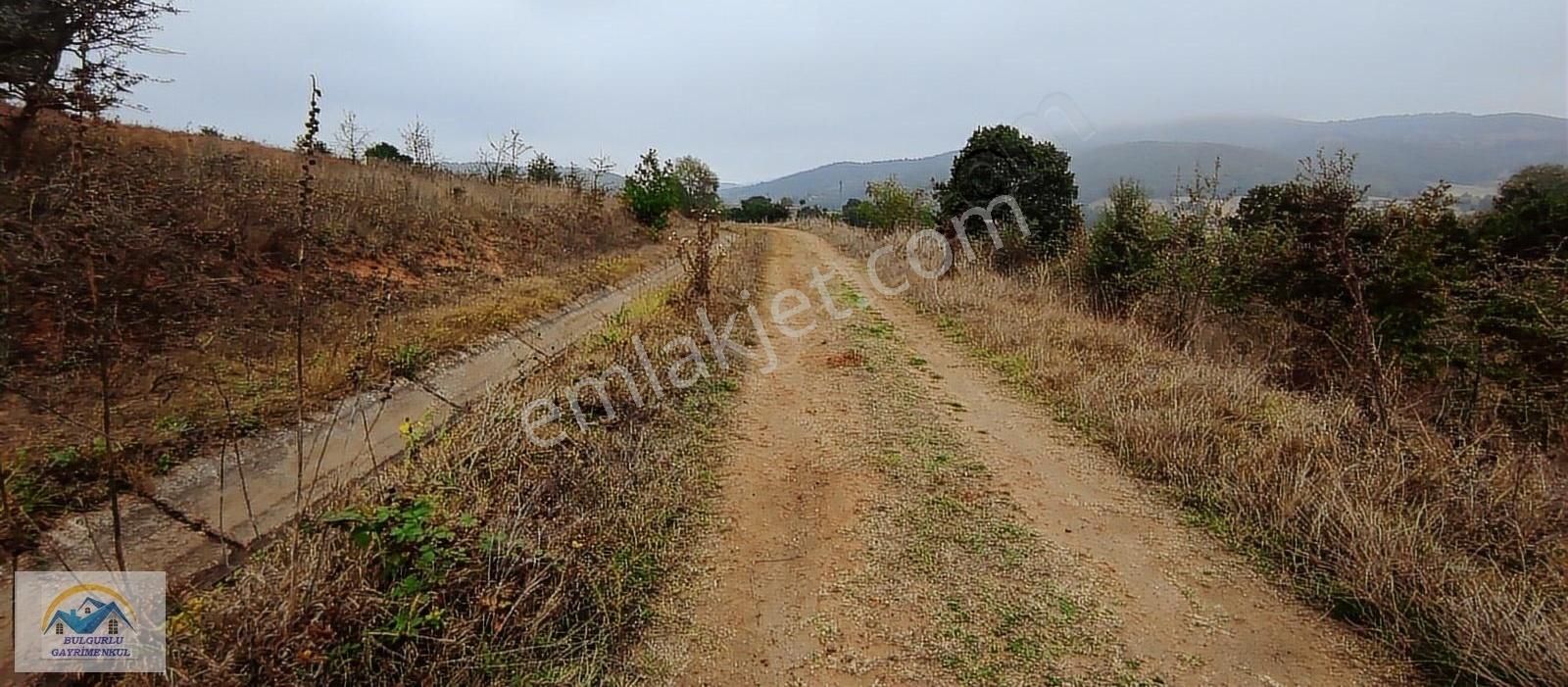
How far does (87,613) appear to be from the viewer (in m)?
2.04

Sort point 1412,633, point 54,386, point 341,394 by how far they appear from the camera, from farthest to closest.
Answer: point 341,394
point 54,386
point 1412,633

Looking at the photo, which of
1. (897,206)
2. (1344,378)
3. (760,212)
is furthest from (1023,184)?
(760,212)

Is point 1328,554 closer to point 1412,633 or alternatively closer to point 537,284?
point 1412,633

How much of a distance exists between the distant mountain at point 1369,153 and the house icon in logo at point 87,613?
336 inches

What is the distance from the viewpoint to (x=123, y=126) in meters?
9.18

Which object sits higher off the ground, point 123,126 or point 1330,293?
point 123,126

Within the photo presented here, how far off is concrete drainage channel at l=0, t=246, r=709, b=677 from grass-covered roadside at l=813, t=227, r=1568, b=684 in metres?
4.03

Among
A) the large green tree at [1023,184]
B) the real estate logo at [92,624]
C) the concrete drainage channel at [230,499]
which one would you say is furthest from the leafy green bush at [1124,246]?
the real estate logo at [92,624]

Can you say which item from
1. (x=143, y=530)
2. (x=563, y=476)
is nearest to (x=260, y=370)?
(x=143, y=530)

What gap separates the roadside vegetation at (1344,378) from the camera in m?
2.61

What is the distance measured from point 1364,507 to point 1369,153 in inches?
329

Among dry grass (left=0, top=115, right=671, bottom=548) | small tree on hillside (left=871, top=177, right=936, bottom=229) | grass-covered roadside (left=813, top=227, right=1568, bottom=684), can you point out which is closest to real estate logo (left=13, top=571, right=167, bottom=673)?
dry grass (left=0, top=115, right=671, bottom=548)

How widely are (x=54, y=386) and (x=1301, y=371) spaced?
9.46 m

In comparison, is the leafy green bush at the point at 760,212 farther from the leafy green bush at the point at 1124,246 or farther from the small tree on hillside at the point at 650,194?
the leafy green bush at the point at 1124,246
